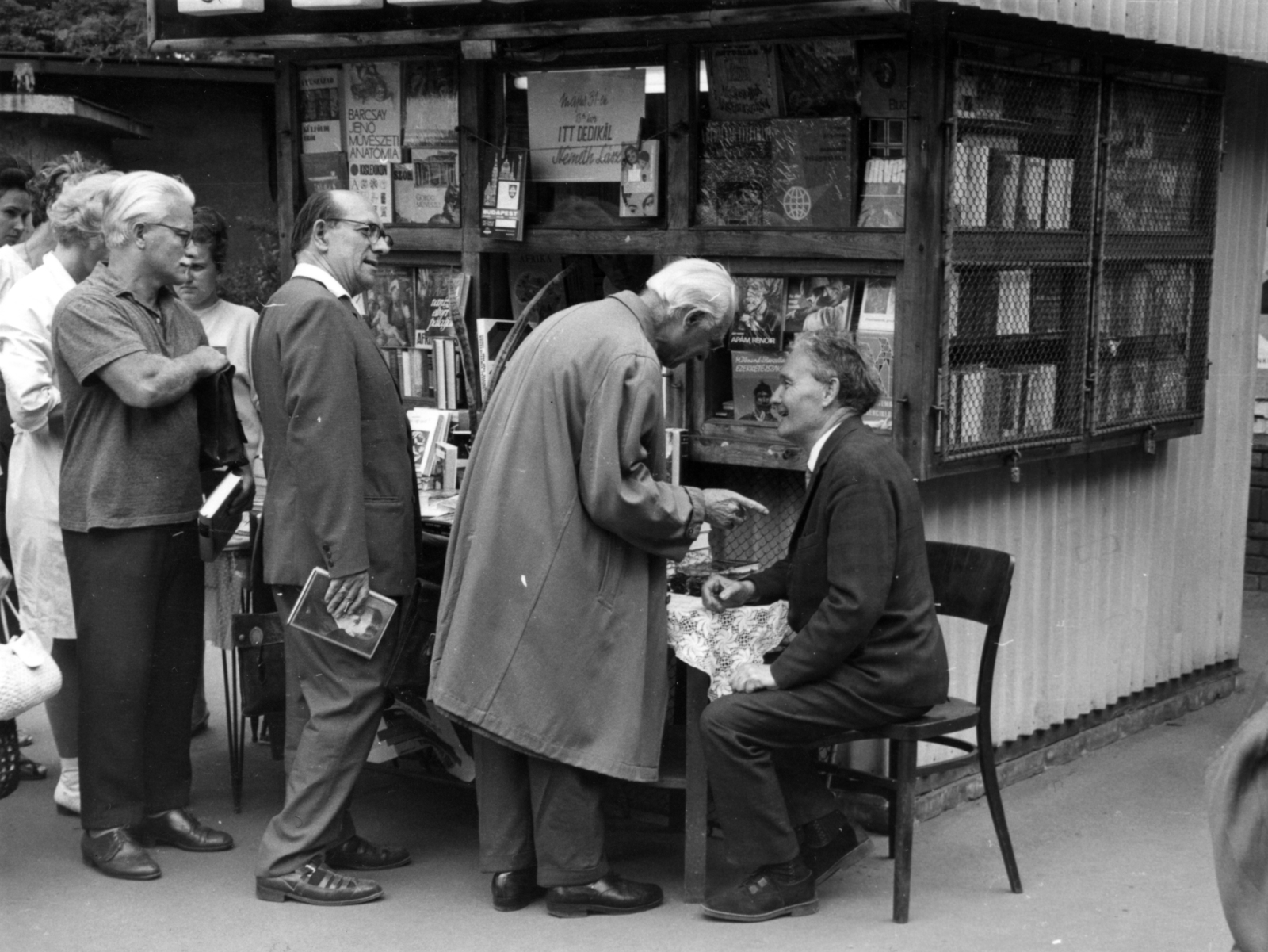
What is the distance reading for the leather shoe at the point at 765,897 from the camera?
4516 millimetres

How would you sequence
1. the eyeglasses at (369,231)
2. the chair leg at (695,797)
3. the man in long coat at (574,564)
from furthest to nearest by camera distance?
1. the eyeglasses at (369,231)
2. the chair leg at (695,797)
3. the man in long coat at (574,564)

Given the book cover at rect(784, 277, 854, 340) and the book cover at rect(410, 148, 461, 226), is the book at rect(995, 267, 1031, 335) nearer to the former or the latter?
the book cover at rect(784, 277, 854, 340)

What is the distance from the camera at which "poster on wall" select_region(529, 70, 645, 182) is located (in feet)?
18.6

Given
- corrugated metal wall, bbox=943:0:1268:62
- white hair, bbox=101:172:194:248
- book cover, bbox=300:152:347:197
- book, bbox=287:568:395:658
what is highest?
corrugated metal wall, bbox=943:0:1268:62

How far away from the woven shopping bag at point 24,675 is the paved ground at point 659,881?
643 millimetres

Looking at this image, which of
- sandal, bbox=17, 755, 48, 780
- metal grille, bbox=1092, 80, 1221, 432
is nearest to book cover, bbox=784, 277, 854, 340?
metal grille, bbox=1092, 80, 1221, 432

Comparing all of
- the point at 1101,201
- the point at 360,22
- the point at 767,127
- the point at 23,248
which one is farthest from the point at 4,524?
the point at 1101,201

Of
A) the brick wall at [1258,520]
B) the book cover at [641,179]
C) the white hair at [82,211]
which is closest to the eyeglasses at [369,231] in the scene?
the white hair at [82,211]

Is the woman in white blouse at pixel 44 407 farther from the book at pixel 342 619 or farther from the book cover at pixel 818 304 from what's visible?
the book cover at pixel 818 304

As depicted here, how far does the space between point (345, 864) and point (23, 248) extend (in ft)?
8.55

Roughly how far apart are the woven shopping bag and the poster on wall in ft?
8.12

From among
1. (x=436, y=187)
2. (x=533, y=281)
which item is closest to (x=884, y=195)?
(x=533, y=281)

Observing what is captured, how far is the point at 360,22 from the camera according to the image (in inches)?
232

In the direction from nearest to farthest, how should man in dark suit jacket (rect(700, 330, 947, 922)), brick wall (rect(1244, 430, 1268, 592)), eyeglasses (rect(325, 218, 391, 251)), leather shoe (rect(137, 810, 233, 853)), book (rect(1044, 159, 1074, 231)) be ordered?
man in dark suit jacket (rect(700, 330, 947, 922)) → eyeglasses (rect(325, 218, 391, 251)) → leather shoe (rect(137, 810, 233, 853)) → book (rect(1044, 159, 1074, 231)) → brick wall (rect(1244, 430, 1268, 592))
